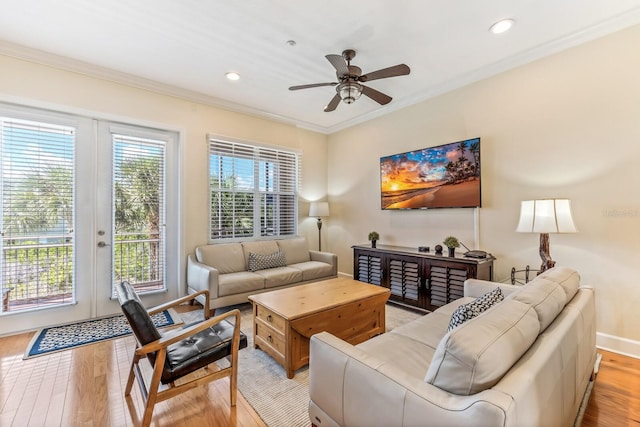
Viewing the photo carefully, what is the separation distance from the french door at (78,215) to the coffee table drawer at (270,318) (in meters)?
2.05

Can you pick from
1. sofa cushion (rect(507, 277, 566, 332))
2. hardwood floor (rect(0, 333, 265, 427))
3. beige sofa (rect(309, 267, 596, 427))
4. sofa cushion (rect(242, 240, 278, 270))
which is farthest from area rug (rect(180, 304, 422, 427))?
sofa cushion (rect(242, 240, 278, 270))

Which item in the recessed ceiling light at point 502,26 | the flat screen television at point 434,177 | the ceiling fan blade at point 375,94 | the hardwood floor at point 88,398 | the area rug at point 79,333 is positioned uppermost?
the recessed ceiling light at point 502,26

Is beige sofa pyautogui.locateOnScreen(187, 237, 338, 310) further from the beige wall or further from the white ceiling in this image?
the white ceiling

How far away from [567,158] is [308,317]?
301 centimetres

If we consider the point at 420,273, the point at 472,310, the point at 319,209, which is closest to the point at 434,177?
the point at 420,273

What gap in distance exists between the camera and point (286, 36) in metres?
2.74

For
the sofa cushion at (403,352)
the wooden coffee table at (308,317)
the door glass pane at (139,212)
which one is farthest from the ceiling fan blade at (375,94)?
the door glass pane at (139,212)

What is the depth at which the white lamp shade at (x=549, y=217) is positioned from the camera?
8.11ft

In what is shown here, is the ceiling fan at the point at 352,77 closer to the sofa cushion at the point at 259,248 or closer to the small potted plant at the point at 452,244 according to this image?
the small potted plant at the point at 452,244

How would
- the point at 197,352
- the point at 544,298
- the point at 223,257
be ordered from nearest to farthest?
1. the point at 544,298
2. the point at 197,352
3. the point at 223,257

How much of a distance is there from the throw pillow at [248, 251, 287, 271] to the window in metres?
0.58

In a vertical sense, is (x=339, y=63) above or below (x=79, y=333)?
above

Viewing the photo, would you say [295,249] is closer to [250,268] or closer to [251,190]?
[250,268]

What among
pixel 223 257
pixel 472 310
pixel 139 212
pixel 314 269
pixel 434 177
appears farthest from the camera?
pixel 314 269
